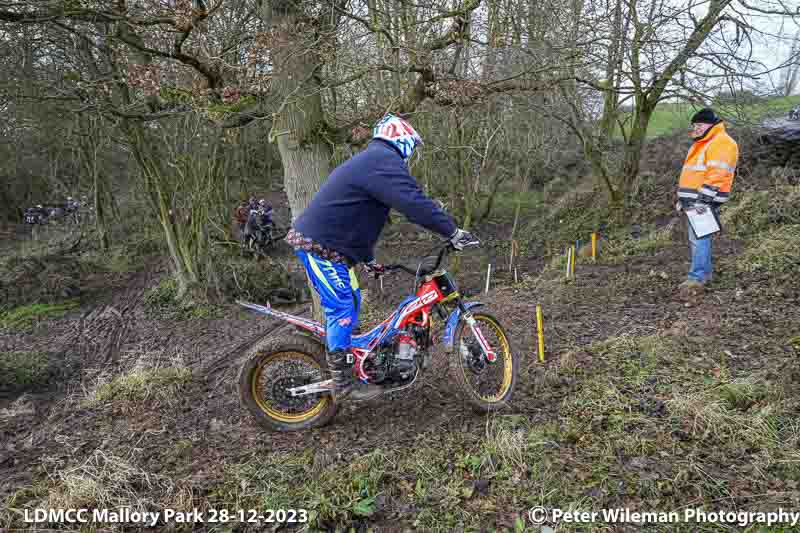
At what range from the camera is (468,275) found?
1098cm

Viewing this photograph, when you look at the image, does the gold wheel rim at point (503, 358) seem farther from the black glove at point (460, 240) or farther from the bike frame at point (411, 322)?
the black glove at point (460, 240)

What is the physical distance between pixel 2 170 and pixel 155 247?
28.2 ft

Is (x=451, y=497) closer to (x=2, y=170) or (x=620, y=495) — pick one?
(x=620, y=495)

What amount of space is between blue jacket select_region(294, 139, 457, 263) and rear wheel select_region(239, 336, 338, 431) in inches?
31.1

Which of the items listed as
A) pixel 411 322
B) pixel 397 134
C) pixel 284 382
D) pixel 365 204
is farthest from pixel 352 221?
pixel 284 382

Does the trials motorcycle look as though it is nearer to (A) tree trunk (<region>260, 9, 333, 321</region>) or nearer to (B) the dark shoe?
(A) tree trunk (<region>260, 9, 333, 321</region>)

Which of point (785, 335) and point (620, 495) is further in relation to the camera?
point (785, 335)

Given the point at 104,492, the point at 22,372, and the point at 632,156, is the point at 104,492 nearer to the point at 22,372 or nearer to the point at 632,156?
the point at 22,372

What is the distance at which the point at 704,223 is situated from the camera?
16.7ft

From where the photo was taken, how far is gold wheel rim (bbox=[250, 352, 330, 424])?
347 cm

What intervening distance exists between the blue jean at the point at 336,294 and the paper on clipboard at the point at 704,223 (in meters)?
3.88

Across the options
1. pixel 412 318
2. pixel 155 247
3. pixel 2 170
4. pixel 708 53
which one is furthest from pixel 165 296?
pixel 2 170

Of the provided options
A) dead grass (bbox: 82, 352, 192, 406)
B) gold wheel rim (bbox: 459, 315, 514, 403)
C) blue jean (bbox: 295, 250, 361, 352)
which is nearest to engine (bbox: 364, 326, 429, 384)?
blue jean (bbox: 295, 250, 361, 352)

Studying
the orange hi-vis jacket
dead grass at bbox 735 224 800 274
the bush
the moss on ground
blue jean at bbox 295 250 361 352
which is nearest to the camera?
blue jean at bbox 295 250 361 352
